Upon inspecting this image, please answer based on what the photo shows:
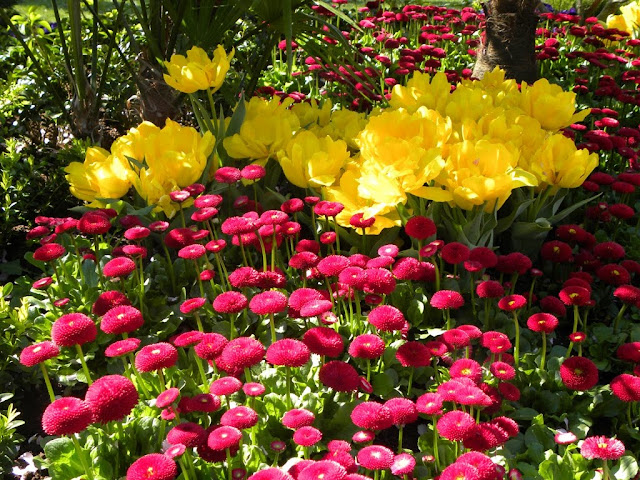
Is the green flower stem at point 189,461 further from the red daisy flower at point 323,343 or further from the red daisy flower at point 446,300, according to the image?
the red daisy flower at point 446,300

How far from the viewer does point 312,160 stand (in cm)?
250

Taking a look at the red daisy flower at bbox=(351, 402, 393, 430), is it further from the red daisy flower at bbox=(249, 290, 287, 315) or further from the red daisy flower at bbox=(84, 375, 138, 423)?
the red daisy flower at bbox=(84, 375, 138, 423)

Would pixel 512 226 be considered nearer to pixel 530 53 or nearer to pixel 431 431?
pixel 431 431

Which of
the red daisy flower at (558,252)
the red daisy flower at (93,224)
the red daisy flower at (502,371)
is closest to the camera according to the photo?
the red daisy flower at (502,371)

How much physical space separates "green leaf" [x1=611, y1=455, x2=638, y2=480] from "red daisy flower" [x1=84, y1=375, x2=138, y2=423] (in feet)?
3.94

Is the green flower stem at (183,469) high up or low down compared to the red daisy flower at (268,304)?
down

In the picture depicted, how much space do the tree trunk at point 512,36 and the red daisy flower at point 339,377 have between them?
107 inches

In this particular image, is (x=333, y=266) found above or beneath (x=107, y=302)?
above

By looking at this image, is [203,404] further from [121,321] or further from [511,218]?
[511,218]

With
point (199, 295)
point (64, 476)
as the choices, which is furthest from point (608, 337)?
point (64, 476)

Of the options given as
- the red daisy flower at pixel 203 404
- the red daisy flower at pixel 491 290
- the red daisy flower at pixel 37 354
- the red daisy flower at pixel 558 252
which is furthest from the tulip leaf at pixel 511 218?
the red daisy flower at pixel 37 354

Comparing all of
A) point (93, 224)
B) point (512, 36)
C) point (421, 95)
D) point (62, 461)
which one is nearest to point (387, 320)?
point (62, 461)

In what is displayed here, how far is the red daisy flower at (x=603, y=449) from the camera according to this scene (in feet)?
Result: 5.00

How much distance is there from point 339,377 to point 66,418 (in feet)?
2.04
